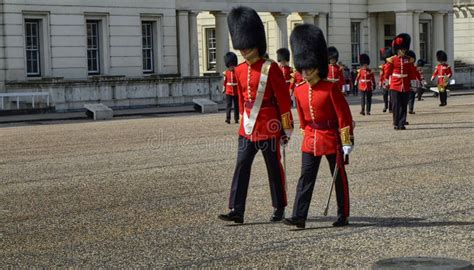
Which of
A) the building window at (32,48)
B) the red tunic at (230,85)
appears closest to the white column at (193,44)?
the building window at (32,48)

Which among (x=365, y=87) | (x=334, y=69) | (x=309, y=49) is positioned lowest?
(x=365, y=87)

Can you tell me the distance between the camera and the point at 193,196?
12719 mm

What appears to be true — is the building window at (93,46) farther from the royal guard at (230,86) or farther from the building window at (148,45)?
the royal guard at (230,86)

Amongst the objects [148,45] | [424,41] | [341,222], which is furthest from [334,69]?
[424,41]

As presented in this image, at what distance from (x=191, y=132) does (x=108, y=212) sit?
12328mm

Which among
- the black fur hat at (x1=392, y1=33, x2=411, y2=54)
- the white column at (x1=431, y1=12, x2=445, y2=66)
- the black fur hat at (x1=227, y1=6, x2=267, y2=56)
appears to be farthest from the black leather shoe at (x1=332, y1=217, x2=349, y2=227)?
the white column at (x1=431, y1=12, x2=445, y2=66)

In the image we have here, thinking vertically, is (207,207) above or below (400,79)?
below

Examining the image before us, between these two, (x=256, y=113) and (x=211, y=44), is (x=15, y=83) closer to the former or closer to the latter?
(x=211, y=44)

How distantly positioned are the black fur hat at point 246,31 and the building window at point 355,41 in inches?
1574

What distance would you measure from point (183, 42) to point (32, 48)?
267 inches

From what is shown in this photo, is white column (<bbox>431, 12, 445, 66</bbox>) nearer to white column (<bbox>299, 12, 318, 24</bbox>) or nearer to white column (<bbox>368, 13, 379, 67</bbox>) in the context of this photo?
white column (<bbox>368, 13, 379, 67</bbox>)

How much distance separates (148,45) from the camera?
138 ft

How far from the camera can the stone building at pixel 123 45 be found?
36531mm

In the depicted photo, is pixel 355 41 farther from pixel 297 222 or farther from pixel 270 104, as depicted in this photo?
pixel 297 222
